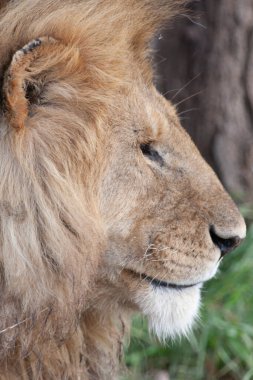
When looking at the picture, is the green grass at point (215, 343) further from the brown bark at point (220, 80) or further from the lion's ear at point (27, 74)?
the lion's ear at point (27, 74)

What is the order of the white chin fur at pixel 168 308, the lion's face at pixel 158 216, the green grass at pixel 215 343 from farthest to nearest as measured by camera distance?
the green grass at pixel 215 343 → the white chin fur at pixel 168 308 → the lion's face at pixel 158 216

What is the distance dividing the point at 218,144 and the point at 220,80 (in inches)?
13.5

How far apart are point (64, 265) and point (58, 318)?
0.18 metres

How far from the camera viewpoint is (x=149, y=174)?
2.69 m

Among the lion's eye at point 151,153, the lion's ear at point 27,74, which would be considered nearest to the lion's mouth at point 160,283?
the lion's eye at point 151,153

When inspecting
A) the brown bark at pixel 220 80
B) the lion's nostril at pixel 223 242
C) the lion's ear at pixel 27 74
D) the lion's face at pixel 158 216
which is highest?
Result: the lion's ear at pixel 27 74

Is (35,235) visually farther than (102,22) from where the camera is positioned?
No

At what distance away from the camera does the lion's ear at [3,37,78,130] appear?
231 cm

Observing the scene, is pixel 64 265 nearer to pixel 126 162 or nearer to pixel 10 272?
pixel 10 272

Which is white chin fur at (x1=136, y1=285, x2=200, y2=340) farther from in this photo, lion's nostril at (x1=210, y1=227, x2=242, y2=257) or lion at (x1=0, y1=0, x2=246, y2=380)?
lion's nostril at (x1=210, y1=227, x2=242, y2=257)

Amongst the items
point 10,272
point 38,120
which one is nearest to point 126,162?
point 38,120

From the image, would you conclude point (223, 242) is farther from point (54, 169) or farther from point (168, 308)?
point (54, 169)

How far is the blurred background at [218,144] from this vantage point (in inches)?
160

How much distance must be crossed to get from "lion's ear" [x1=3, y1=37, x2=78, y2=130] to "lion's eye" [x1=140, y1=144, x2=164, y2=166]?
0.42 m
